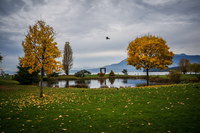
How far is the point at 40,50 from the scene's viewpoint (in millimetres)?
13422

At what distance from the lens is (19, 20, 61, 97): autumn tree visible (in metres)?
13.3

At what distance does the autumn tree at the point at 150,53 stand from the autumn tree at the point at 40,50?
650 inches

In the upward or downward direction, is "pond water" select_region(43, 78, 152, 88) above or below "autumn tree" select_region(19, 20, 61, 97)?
below

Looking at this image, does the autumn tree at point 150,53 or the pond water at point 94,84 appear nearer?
the autumn tree at point 150,53

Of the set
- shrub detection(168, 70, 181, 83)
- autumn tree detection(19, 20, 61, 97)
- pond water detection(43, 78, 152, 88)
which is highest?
autumn tree detection(19, 20, 61, 97)

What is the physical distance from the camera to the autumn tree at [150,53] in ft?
76.8

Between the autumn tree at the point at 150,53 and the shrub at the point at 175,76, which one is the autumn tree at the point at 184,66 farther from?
the autumn tree at the point at 150,53

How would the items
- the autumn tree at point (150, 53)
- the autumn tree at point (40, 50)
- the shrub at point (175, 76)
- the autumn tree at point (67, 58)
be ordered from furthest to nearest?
the autumn tree at point (67, 58) → the shrub at point (175, 76) → the autumn tree at point (150, 53) → the autumn tree at point (40, 50)

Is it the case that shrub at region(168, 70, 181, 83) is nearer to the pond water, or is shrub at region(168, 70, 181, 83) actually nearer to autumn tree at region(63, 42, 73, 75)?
the pond water

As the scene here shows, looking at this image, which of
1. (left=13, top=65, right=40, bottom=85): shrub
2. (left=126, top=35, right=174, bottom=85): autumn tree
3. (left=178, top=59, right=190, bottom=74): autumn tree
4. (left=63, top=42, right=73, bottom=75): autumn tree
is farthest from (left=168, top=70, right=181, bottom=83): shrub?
(left=63, top=42, right=73, bottom=75): autumn tree

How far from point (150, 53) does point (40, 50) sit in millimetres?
20837

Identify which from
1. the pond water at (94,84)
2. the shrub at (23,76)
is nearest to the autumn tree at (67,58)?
the pond water at (94,84)

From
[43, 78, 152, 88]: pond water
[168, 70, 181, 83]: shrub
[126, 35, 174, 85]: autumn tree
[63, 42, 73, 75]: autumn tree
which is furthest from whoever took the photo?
[63, 42, 73, 75]: autumn tree

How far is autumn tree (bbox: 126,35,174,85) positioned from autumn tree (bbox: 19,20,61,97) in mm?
16506
